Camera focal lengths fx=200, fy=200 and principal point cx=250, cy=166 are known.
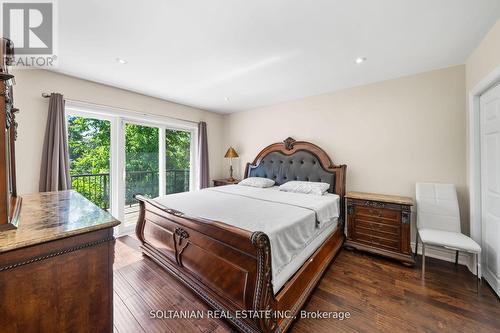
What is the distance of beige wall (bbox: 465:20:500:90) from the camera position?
1.73 m

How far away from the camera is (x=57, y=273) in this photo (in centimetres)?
86

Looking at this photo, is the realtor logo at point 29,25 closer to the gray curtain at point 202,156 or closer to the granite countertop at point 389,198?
the gray curtain at point 202,156

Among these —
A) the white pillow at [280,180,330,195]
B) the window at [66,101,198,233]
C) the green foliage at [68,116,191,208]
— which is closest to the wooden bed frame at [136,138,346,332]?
the white pillow at [280,180,330,195]

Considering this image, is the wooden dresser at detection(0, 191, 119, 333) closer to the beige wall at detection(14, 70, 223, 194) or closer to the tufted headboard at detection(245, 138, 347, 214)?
the beige wall at detection(14, 70, 223, 194)

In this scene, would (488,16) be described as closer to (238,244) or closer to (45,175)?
(238,244)

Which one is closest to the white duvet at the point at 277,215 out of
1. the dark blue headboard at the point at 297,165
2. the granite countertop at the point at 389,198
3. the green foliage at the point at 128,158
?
the granite countertop at the point at 389,198

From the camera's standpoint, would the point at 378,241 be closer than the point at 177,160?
Yes

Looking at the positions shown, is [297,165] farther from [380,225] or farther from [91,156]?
[91,156]

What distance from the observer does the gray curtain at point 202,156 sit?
14.3ft

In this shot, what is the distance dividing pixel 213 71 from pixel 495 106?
298 centimetres

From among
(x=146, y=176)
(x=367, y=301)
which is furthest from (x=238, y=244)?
(x=146, y=176)

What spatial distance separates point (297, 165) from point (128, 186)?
3022 millimetres

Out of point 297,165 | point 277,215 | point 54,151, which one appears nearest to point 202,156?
point 297,165

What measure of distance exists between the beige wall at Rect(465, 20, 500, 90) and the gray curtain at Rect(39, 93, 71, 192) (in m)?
4.69
